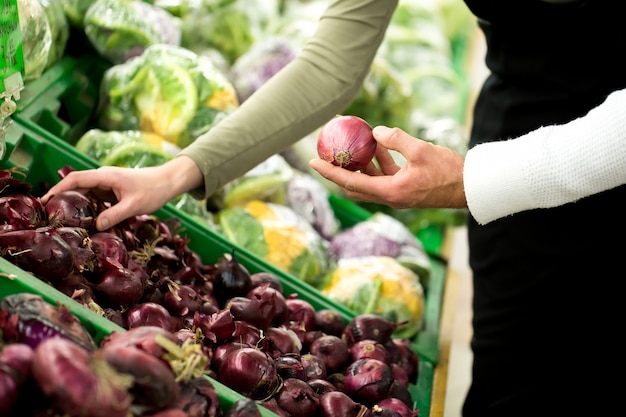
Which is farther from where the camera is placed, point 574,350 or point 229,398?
point 574,350

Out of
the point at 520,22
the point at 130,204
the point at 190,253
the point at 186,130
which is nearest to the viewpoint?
the point at 130,204

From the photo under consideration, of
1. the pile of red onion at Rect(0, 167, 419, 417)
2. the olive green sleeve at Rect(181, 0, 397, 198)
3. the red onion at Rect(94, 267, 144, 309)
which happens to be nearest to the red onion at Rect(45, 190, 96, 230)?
the pile of red onion at Rect(0, 167, 419, 417)

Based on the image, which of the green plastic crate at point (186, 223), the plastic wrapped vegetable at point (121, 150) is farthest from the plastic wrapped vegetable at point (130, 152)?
the green plastic crate at point (186, 223)

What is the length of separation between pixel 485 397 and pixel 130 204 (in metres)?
1.36

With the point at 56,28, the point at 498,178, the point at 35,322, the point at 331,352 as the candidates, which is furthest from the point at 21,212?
the point at 56,28

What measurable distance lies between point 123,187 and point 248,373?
607 millimetres

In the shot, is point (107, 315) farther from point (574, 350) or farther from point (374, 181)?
point (574, 350)

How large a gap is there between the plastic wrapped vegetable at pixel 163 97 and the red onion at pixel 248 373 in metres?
1.40

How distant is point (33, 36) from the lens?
218 cm

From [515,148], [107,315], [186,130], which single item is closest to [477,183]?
[515,148]

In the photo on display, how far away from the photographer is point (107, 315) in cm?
152

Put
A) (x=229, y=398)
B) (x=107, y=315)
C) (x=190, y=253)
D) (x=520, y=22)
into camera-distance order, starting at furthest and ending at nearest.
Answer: (x=520, y=22) → (x=190, y=253) → (x=107, y=315) → (x=229, y=398)

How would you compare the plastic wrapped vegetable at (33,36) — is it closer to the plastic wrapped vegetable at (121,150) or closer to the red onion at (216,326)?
the plastic wrapped vegetable at (121,150)

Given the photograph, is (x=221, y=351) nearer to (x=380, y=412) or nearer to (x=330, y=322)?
(x=380, y=412)
